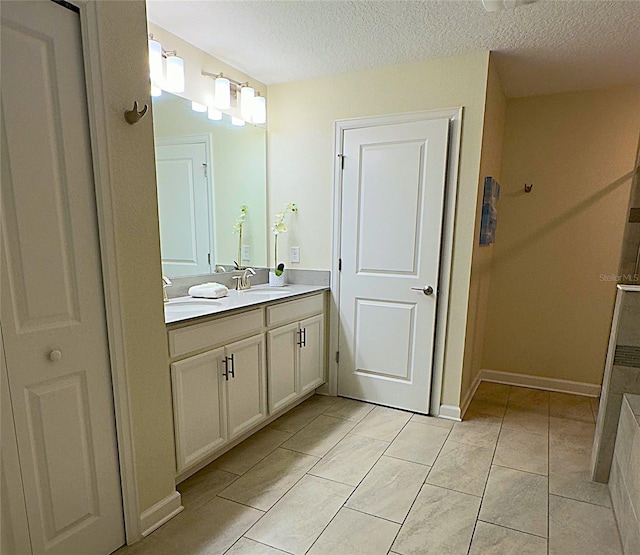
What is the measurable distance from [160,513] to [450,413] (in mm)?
1900

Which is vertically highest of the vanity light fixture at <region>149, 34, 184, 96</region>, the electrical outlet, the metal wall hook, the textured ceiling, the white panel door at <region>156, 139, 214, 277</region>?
the textured ceiling

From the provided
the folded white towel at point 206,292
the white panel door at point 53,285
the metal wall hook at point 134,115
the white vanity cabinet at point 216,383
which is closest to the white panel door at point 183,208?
the folded white towel at point 206,292

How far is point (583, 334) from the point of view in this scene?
316 centimetres

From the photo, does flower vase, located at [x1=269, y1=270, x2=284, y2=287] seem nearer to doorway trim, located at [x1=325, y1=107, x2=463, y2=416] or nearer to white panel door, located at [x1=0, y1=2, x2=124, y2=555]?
doorway trim, located at [x1=325, y1=107, x2=463, y2=416]

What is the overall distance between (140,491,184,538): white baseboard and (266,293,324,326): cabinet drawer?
1.01m

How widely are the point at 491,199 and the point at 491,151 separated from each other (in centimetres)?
34

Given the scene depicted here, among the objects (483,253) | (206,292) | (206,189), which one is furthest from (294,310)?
(483,253)

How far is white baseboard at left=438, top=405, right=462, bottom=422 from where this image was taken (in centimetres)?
267

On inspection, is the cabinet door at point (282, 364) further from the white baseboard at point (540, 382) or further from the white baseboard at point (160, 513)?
the white baseboard at point (540, 382)

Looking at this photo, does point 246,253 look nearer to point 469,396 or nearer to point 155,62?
point 155,62

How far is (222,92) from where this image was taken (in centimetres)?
252

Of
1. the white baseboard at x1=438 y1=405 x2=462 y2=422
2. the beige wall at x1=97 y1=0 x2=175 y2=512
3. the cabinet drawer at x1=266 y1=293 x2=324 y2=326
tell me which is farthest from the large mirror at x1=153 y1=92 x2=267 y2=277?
the white baseboard at x1=438 y1=405 x2=462 y2=422

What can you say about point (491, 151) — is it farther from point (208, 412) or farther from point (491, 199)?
point (208, 412)

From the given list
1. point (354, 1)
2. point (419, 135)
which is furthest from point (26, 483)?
point (419, 135)
